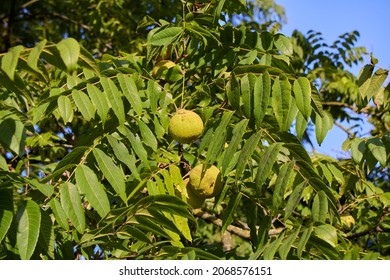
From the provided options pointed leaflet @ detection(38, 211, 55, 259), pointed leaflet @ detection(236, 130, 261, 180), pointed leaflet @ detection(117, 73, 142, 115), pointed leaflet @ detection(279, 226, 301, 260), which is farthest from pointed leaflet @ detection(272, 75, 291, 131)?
pointed leaflet @ detection(38, 211, 55, 259)

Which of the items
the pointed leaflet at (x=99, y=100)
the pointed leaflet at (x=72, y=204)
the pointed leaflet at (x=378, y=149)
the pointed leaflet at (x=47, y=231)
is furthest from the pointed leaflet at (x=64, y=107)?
the pointed leaflet at (x=378, y=149)

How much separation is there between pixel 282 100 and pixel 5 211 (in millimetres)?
1156

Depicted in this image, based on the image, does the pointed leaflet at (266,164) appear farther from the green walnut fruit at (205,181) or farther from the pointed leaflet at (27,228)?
the pointed leaflet at (27,228)

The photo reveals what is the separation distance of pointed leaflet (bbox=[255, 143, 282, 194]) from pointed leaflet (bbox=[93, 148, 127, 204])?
51 cm

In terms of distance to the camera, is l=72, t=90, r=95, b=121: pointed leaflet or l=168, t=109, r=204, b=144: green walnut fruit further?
l=168, t=109, r=204, b=144: green walnut fruit

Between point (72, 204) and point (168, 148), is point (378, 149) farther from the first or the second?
point (72, 204)

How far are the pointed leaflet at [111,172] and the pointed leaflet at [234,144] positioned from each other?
0.39 m

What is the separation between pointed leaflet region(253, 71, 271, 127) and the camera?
219 centimetres

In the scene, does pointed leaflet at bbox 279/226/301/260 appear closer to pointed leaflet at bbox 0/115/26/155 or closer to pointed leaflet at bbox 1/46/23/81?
pointed leaflet at bbox 0/115/26/155

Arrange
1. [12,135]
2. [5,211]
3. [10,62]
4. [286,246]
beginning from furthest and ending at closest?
[286,246] < [12,135] < [5,211] < [10,62]

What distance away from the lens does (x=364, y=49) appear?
6.60 metres

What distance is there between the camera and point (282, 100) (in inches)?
90.4

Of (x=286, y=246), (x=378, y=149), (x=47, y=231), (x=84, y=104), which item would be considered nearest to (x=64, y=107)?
(x=84, y=104)

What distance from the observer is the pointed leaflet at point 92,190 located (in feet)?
6.54
